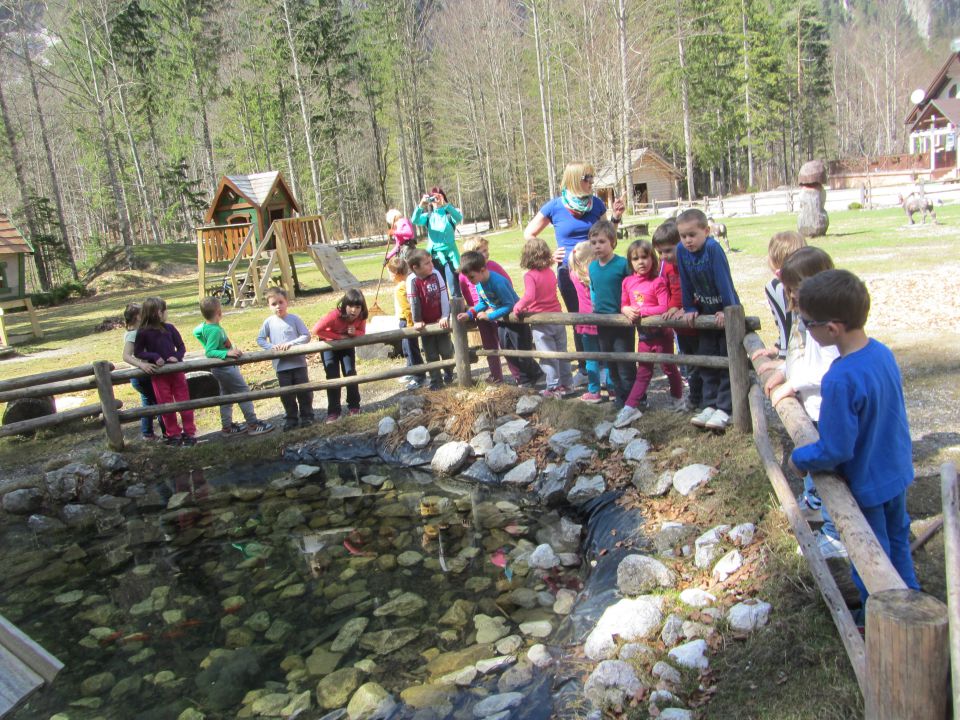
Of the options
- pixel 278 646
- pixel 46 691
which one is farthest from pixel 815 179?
pixel 46 691

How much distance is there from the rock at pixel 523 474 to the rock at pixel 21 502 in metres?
3.94

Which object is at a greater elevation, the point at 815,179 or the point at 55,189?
the point at 55,189

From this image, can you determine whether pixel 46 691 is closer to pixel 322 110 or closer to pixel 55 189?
pixel 55 189

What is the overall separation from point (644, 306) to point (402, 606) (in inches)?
109

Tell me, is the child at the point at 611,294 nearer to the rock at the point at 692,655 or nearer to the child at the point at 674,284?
the child at the point at 674,284

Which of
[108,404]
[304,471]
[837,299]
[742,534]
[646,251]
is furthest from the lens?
[108,404]

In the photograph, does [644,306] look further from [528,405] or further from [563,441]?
[528,405]

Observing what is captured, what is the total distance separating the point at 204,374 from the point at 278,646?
14.9ft

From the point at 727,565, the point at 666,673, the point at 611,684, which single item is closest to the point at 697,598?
the point at 727,565

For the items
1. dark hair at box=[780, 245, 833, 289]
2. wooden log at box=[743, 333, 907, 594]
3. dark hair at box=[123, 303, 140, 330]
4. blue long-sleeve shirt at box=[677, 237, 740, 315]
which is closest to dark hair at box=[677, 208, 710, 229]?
blue long-sleeve shirt at box=[677, 237, 740, 315]

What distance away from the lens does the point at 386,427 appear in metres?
6.96

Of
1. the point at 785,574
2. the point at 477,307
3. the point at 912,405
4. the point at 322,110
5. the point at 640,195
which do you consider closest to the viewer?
the point at 785,574

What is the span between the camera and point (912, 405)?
17.5 feet

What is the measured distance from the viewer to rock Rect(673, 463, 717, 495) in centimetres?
458
